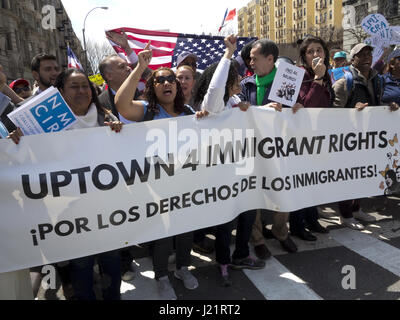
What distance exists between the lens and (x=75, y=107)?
2.57m

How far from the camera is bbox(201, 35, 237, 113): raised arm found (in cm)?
269

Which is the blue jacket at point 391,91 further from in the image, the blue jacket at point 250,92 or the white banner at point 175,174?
the blue jacket at point 250,92

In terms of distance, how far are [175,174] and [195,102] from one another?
3.04ft

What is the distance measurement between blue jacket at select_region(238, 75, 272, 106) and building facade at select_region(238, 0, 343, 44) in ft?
204

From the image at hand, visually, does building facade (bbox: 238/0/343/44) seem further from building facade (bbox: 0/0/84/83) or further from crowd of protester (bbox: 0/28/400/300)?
crowd of protester (bbox: 0/28/400/300)

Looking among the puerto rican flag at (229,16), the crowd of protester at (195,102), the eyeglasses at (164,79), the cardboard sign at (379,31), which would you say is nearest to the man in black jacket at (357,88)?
the crowd of protester at (195,102)

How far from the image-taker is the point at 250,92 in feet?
11.2

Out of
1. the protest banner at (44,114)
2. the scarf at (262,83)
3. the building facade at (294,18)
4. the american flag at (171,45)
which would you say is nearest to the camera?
the protest banner at (44,114)

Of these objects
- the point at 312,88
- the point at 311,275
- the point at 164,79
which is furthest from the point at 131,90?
the point at 311,275

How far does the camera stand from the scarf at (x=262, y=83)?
326 cm

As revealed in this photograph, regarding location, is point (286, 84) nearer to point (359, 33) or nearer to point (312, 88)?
point (312, 88)

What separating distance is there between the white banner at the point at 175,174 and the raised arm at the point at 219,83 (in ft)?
0.41
